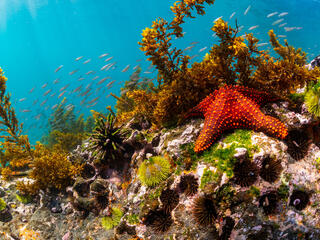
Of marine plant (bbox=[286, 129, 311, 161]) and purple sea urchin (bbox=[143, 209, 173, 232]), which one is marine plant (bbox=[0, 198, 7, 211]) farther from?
marine plant (bbox=[286, 129, 311, 161])

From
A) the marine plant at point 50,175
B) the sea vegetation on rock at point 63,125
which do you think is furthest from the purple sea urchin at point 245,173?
the sea vegetation on rock at point 63,125

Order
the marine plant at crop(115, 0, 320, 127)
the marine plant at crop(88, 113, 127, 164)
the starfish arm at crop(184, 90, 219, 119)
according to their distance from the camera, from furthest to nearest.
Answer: the marine plant at crop(88, 113, 127, 164), the marine plant at crop(115, 0, 320, 127), the starfish arm at crop(184, 90, 219, 119)

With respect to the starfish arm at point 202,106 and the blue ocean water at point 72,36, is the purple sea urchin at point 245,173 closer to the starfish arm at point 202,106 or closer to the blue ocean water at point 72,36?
the starfish arm at point 202,106

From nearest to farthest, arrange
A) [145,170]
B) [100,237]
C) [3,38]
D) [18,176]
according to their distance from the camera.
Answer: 1. [145,170]
2. [100,237]
3. [18,176]
4. [3,38]

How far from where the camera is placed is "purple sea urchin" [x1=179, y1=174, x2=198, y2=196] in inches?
133

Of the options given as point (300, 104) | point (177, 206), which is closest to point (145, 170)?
point (177, 206)

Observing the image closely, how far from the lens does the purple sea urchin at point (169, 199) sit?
3.55 meters

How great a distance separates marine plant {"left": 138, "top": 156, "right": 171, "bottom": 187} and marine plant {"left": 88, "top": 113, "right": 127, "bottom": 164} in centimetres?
143

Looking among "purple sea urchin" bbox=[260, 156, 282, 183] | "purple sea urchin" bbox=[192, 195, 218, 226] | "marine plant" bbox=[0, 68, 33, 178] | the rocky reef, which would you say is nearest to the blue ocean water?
"marine plant" bbox=[0, 68, 33, 178]

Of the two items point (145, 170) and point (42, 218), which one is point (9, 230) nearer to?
point (42, 218)

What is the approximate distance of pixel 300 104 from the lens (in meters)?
3.84

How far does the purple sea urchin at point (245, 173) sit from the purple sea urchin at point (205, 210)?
566mm

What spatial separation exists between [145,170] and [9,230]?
489 cm

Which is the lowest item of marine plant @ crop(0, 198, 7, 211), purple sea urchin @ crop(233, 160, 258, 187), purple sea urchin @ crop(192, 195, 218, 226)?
purple sea urchin @ crop(192, 195, 218, 226)
